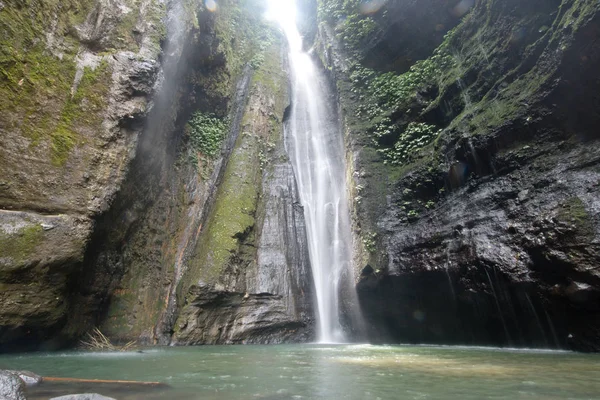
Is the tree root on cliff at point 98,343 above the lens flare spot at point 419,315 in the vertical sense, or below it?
below

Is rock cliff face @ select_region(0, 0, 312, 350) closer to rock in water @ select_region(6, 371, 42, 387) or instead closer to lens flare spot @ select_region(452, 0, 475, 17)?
rock in water @ select_region(6, 371, 42, 387)

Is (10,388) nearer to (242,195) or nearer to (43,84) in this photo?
(43,84)

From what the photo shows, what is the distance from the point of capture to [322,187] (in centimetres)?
1268

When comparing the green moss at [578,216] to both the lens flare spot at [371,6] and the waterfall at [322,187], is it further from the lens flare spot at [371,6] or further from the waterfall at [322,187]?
the lens flare spot at [371,6]

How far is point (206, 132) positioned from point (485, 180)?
949 cm

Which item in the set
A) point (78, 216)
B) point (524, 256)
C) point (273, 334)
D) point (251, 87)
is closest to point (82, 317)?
point (78, 216)

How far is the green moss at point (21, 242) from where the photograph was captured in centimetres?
627

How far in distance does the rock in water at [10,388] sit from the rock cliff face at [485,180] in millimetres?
7133

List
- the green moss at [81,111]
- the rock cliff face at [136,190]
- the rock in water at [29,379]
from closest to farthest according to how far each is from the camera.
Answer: the rock in water at [29,379] < the rock cliff face at [136,190] < the green moss at [81,111]

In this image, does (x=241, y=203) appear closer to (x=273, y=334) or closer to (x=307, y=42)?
(x=273, y=334)

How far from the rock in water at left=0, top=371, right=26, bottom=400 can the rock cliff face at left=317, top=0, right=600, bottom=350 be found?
23.4 feet

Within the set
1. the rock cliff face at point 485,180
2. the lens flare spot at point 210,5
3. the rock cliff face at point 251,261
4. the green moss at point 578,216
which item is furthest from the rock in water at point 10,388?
the lens flare spot at point 210,5

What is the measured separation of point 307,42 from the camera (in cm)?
2159

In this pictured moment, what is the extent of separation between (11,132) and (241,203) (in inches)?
229
